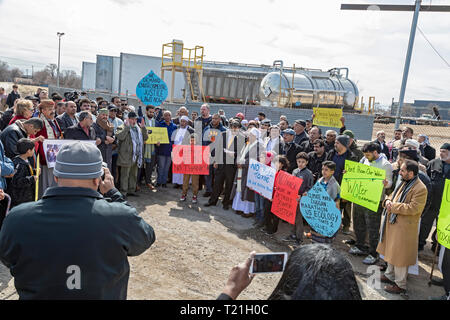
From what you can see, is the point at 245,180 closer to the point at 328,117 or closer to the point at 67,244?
the point at 328,117

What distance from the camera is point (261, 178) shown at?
277 inches

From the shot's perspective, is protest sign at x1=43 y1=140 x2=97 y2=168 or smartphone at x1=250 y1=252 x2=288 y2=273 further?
protest sign at x1=43 y1=140 x2=97 y2=168

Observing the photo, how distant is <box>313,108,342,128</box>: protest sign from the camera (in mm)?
10141

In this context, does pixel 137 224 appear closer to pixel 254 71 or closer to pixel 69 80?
pixel 254 71

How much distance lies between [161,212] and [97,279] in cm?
593

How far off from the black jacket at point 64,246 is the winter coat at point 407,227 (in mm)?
4289

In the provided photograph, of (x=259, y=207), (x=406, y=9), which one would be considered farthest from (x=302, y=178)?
(x=406, y=9)

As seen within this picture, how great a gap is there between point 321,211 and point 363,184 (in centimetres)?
88

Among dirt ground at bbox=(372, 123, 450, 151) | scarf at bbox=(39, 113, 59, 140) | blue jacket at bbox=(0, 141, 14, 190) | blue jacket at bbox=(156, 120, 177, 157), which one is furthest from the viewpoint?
dirt ground at bbox=(372, 123, 450, 151)

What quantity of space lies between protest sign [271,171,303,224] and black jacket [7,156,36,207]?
13.5 feet

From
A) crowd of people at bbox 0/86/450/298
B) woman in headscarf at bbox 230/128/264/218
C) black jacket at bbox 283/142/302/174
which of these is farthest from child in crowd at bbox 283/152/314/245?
woman in headscarf at bbox 230/128/264/218

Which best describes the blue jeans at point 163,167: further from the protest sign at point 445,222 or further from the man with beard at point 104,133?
the protest sign at point 445,222

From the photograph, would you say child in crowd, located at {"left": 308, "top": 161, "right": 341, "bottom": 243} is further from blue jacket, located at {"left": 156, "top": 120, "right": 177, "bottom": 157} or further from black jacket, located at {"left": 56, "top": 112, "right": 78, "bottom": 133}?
black jacket, located at {"left": 56, "top": 112, "right": 78, "bottom": 133}

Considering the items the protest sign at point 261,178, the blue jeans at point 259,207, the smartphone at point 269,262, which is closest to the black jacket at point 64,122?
the protest sign at point 261,178
